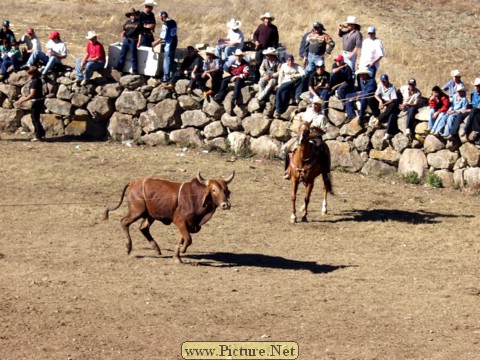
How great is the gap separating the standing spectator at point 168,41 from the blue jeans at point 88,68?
1526mm

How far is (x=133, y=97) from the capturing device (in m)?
26.0

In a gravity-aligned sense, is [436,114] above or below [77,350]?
above

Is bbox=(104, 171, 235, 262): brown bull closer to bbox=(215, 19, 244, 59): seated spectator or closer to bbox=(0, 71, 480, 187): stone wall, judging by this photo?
bbox=(0, 71, 480, 187): stone wall

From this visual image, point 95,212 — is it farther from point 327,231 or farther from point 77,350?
point 77,350

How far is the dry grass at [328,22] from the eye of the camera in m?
32.2

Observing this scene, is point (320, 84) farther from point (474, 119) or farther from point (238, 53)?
point (474, 119)

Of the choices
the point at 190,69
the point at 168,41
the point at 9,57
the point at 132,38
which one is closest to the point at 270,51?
the point at 190,69

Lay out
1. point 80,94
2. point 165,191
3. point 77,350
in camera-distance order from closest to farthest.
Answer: point 77,350
point 165,191
point 80,94

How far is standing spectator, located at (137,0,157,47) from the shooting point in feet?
84.0

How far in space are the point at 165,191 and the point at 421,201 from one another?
23.9 feet

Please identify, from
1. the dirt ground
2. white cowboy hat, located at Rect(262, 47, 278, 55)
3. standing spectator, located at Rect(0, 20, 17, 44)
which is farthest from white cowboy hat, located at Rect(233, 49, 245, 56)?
standing spectator, located at Rect(0, 20, 17, 44)

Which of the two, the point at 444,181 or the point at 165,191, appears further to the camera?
the point at 444,181

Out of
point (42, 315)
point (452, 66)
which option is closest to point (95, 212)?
point (42, 315)

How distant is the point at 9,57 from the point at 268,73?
284 inches
